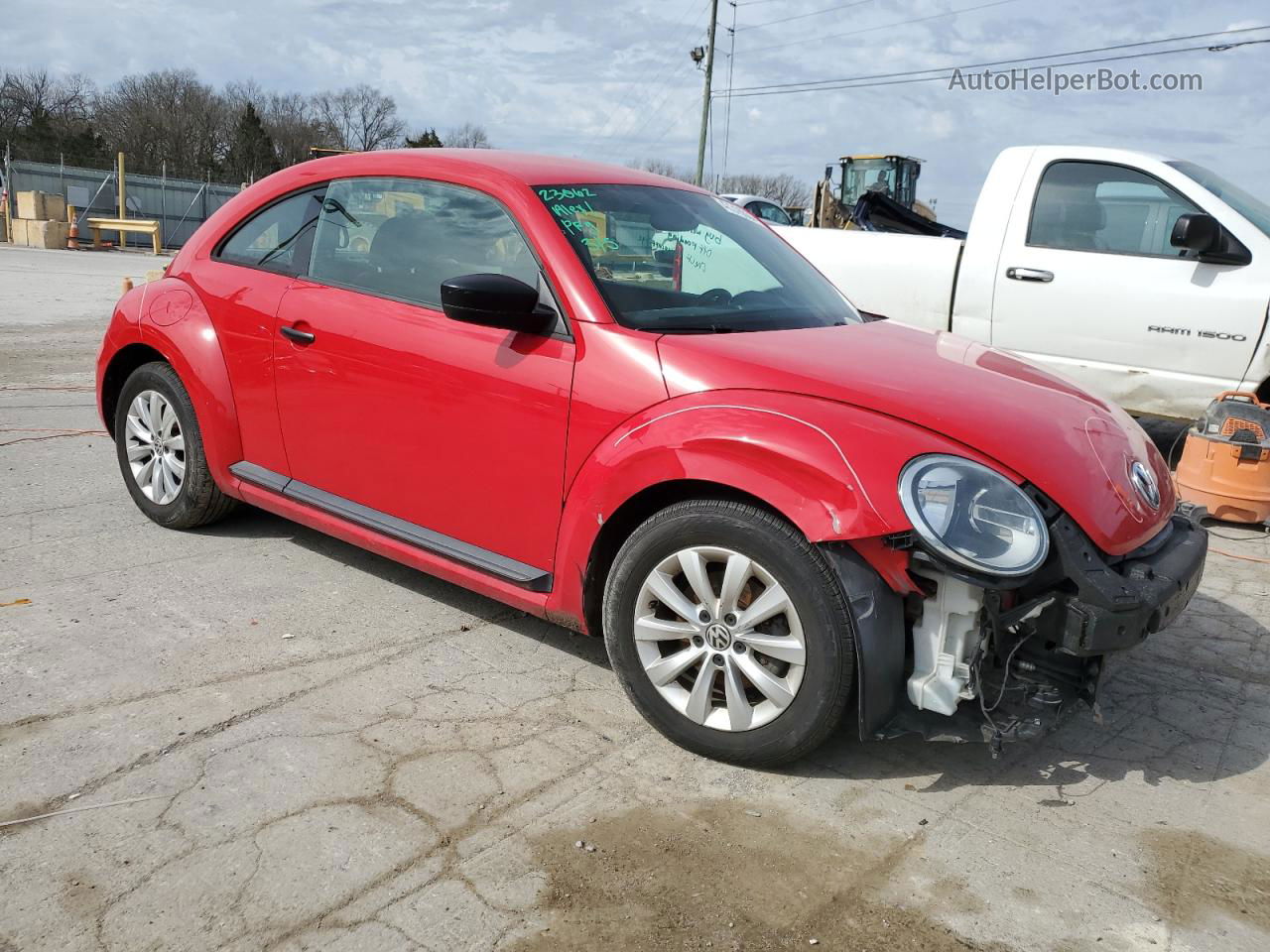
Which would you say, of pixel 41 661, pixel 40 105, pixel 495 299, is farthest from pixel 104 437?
pixel 40 105

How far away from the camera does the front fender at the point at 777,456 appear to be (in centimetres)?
278

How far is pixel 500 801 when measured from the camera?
285cm

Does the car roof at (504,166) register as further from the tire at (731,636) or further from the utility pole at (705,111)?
the utility pole at (705,111)

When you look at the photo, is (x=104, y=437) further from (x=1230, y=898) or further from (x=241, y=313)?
(x=1230, y=898)

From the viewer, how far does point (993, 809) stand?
2975 mm

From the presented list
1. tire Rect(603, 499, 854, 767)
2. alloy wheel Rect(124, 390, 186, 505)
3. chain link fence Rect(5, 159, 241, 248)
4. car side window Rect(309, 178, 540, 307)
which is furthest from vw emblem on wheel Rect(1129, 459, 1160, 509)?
chain link fence Rect(5, 159, 241, 248)

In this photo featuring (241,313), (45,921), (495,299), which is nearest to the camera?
(45,921)

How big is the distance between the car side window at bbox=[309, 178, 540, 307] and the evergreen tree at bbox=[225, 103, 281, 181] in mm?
65921

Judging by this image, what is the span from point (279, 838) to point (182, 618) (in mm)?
1563

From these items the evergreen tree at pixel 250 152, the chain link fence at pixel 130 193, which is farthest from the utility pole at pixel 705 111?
the evergreen tree at pixel 250 152

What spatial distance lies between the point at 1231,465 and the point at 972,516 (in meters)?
3.96

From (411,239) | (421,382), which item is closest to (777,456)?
(421,382)

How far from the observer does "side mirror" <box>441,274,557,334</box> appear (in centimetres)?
331

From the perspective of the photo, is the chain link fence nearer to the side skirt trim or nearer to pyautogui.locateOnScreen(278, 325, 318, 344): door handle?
the side skirt trim
